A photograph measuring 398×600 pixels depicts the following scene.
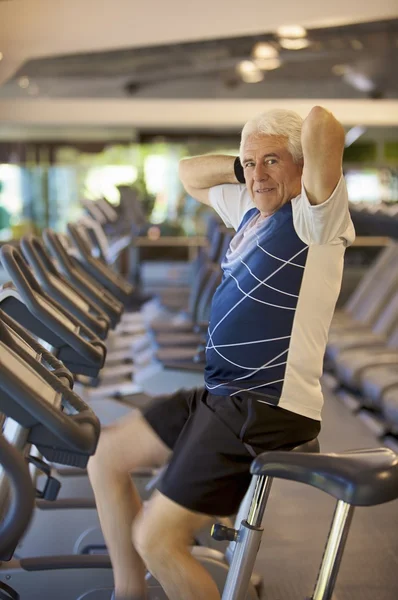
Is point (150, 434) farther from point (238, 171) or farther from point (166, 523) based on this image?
point (238, 171)

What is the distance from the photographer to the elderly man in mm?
1741

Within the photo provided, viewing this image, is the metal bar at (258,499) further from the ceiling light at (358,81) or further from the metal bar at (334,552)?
the ceiling light at (358,81)

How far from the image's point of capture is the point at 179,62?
1066cm

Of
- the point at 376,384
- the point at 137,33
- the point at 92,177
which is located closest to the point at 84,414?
the point at 376,384

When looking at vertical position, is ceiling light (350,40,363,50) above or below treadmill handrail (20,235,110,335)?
above

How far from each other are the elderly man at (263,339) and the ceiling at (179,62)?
399cm

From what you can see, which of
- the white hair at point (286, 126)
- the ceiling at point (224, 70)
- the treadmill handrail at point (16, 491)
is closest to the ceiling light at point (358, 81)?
the ceiling at point (224, 70)

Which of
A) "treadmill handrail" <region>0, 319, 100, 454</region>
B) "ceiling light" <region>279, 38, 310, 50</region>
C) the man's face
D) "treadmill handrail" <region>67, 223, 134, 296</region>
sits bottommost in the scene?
"treadmill handrail" <region>0, 319, 100, 454</region>

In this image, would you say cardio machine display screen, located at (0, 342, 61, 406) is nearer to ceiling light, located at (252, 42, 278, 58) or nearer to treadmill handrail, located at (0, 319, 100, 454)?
treadmill handrail, located at (0, 319, 100, 454)

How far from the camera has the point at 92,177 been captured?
13.1 m

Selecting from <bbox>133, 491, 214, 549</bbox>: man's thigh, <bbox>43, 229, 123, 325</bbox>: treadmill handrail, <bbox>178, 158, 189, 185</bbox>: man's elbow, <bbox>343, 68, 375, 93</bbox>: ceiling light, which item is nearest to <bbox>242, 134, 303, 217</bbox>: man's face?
<bbox>178, 158, 189, 185</bbox>: man's elbow

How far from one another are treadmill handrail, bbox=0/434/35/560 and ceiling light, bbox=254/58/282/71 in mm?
9658

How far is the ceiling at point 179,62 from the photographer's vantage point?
18.3ft

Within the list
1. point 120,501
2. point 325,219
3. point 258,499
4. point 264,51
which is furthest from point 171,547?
point 264,51
